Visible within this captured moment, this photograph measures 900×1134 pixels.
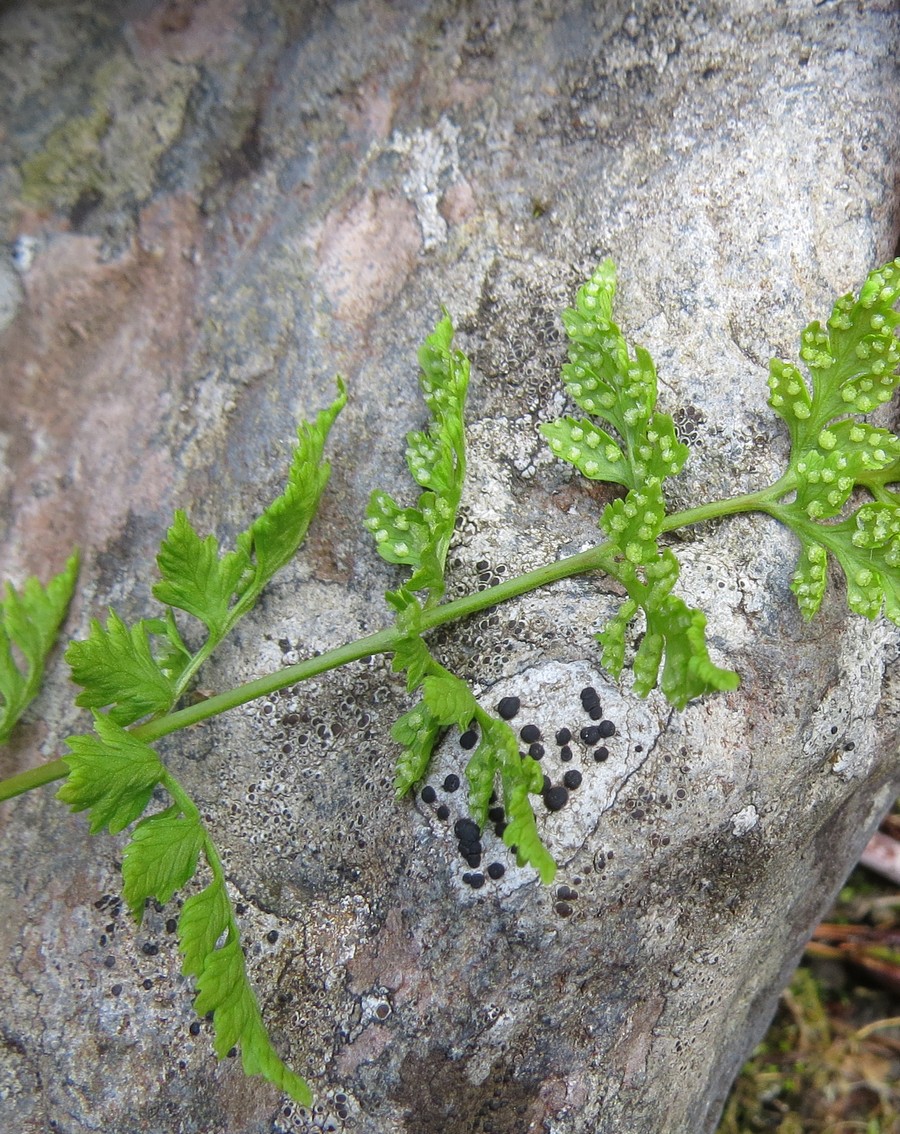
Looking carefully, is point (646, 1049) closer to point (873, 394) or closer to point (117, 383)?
point (873, 394)

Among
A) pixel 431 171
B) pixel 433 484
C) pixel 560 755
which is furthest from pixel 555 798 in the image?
pixel 431 171

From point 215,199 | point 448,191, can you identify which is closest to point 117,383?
point 215,199

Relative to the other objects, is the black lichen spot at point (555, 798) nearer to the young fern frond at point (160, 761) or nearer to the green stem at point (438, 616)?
the green stem at point (438, 616)

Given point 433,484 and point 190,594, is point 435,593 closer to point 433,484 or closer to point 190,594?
point 433,484

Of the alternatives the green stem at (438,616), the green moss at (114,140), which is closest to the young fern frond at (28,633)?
the green stem at (438,616)

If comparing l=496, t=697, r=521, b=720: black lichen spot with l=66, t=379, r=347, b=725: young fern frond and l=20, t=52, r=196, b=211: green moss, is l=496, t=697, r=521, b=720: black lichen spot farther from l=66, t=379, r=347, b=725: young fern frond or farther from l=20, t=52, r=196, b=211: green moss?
l=20, t=52, r=196, b=211: green moss

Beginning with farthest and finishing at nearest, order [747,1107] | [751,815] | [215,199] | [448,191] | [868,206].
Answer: [747,1107], [215,199], [448,191], [868,206], [751,815]
